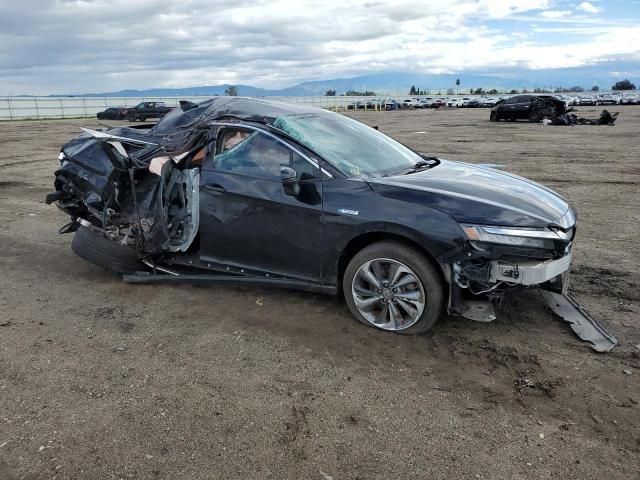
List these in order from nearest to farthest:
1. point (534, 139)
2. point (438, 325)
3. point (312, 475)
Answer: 1. point (312, 475)
2. point (438, 325)
3. point (534, 139)

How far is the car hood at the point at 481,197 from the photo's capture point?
3854 mm

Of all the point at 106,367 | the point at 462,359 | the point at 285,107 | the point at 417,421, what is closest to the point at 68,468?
the point at 106,367

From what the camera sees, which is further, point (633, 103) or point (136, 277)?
point (633, 103)

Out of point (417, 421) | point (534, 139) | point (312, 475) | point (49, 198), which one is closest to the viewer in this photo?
point (312, 475)

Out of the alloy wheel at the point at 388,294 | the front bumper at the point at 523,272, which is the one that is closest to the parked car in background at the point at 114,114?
the alloy wheel at the point at 388,294

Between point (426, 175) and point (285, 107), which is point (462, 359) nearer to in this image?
point (426, 175)

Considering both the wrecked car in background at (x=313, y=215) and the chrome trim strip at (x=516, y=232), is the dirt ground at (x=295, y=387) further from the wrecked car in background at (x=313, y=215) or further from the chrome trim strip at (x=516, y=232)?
the chrome trim strip at (x=516, y=232)

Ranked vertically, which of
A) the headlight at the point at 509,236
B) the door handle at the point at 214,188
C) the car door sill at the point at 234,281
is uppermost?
the door handle at the point at 214,188

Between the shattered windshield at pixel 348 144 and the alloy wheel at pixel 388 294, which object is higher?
the shattered windshield at pixel 348 144

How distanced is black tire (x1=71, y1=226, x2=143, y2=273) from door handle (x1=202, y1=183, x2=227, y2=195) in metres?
1.12

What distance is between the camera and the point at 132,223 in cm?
542

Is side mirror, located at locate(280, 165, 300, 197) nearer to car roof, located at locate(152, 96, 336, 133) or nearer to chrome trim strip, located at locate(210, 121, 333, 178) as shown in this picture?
chrome trim strip, located at locate(210, 121, 333, 178)

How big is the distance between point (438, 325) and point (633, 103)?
5991cm

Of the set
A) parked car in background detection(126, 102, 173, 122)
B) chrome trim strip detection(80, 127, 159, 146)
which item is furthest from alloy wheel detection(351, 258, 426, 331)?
parked car in background detection(126, 102, 173, 122)
